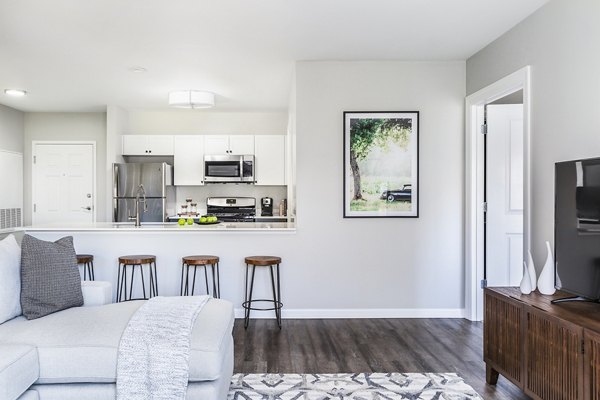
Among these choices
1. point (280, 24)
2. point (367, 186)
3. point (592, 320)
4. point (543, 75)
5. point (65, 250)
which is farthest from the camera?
point (367, 186)

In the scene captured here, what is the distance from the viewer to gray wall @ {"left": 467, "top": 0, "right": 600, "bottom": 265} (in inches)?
106

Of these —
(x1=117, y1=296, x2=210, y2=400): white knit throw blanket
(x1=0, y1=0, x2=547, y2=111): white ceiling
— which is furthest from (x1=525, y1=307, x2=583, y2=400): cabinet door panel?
(x1=0, y1=0, x2=547, y2=111): white ceiling

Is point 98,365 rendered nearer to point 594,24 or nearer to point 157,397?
point 157,397

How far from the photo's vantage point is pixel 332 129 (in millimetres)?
4555

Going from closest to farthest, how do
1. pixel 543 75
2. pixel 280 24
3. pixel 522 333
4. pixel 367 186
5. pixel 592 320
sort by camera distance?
pixel 592 320, pixel 522 333, pixel 543 75, pixel 280 24, pixel 367 186

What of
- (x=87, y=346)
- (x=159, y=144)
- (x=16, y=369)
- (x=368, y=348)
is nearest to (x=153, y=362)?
(x=87, y=346)

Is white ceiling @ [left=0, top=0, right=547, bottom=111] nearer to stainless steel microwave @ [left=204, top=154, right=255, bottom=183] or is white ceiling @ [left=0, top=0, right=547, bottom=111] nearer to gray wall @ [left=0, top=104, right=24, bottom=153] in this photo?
gray wall @ [left=0, top=104, right=24, bottom=153]

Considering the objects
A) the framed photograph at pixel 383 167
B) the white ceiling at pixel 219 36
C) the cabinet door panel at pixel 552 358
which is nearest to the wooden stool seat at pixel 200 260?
the framed photograph at pixel 383 167

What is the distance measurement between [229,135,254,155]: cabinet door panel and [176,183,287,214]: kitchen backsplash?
0.63 m

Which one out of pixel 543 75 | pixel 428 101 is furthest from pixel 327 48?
pixel 543 75

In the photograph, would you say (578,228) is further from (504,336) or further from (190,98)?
(190,98)

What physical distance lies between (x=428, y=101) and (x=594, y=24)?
1.96 m

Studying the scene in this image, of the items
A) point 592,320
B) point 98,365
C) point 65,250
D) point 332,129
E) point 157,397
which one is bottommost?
point 157,397

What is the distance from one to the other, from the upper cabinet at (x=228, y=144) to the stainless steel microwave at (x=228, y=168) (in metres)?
0.12
